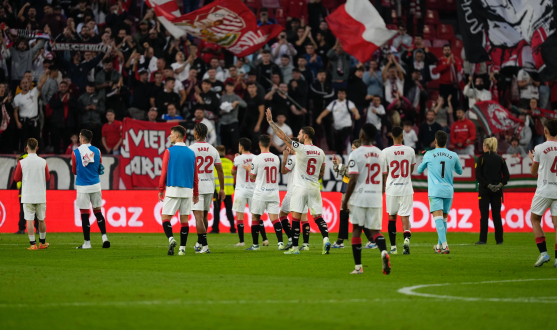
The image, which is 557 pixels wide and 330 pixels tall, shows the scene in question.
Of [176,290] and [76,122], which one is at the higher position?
[76,122]

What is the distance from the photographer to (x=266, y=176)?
53.2 feet

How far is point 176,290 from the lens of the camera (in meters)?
9.02

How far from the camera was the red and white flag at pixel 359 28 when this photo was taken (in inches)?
890

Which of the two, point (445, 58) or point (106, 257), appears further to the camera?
point (445, 58)

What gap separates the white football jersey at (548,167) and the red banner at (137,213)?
10985 millimetres

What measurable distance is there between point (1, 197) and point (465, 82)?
16.5 meters

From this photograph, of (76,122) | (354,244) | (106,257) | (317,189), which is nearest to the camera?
(354,244)

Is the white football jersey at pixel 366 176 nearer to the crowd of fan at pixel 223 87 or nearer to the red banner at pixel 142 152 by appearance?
the crowd of fan at pixel 223 87

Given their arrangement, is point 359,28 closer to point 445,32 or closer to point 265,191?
point 265,191

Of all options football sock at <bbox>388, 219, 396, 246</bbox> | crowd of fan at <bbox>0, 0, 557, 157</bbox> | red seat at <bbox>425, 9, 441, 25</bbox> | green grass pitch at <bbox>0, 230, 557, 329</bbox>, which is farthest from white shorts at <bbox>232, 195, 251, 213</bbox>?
red seat at <bbox>425, 9, 441, 25</bbox>

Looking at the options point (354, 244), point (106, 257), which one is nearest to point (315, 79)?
point (106, 257)

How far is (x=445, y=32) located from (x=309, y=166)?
63.1 feet

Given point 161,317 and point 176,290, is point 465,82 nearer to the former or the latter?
point 176,290

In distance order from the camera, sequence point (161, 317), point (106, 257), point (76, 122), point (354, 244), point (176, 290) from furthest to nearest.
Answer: point (76, 122), point (106, 257), point (354, 244), point (176, 290), point (161, 317)
